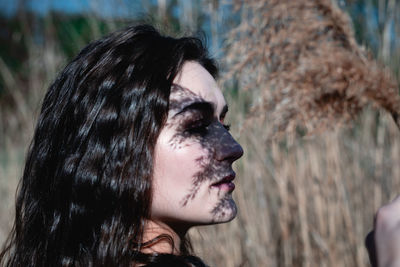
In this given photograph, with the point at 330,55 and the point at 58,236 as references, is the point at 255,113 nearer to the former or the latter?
the point at 330,55

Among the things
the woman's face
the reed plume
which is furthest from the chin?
the reed plume

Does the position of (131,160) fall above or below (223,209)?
above

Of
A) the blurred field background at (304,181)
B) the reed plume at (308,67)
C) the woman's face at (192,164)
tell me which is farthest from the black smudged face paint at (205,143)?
the blurred field background at (304,181)

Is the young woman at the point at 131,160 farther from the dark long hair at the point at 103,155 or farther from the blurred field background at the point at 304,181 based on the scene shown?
the blurred field background at the point at 304,181

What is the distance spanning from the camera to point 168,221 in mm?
1129

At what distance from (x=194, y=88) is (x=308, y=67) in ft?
1.38

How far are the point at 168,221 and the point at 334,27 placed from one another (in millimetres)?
690

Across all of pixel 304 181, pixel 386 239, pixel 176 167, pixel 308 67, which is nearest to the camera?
pixel 386 239

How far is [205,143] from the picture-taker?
1128mm

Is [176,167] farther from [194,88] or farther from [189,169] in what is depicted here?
[194,88]

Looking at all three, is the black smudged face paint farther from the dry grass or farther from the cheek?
the dry grass

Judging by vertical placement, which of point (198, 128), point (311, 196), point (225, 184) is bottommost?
point (311, 196)

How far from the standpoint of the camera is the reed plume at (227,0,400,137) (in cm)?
139

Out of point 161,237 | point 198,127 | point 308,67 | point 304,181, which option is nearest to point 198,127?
point 198,127
